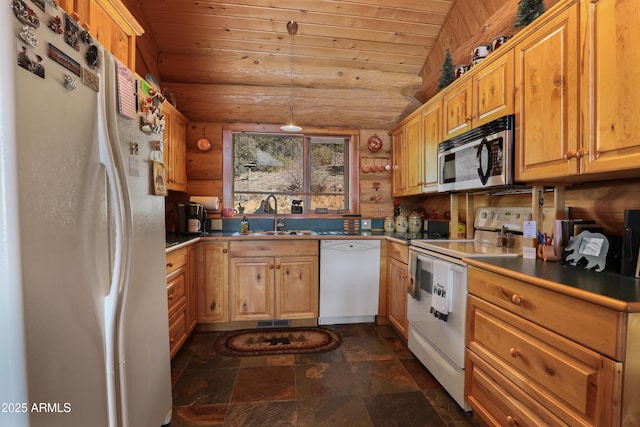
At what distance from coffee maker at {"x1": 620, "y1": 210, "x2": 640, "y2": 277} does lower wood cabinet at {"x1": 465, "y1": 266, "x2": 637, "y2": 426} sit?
395 mm

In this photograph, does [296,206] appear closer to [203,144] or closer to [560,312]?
[203,144]

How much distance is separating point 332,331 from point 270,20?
2.96 m

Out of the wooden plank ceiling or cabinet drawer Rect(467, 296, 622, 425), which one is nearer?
cabinet drawer Rect(467, 296, 622, 425)

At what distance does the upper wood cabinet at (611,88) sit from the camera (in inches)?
42.3

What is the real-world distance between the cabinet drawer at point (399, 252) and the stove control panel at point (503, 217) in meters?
0.61

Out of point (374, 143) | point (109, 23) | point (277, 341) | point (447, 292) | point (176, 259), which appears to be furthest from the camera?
point (374, 143)

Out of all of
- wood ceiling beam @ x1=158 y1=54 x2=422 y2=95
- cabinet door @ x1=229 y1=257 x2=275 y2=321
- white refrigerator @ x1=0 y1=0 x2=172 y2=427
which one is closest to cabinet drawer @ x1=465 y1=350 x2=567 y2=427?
white refrigerator @ x1=0 y1=0 x2=172 y2=427

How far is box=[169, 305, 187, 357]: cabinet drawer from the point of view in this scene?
6.86ft

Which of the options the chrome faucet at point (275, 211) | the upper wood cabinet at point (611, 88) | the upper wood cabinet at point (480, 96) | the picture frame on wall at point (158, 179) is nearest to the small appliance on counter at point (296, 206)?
the chrome faucet at point (275, 211)

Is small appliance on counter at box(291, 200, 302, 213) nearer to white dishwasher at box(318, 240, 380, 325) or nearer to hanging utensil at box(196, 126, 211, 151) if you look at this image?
white dishwasher at box(318, 240, 380, 325)

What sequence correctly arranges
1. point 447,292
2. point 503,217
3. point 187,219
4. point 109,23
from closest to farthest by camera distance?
point 109,23, point 447,292, point 503,217, point 187,219

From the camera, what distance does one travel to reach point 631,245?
1175 millimetres

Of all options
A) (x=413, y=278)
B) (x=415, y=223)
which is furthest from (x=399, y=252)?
(x=415, y=223)

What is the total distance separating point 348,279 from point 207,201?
1.70 metres
